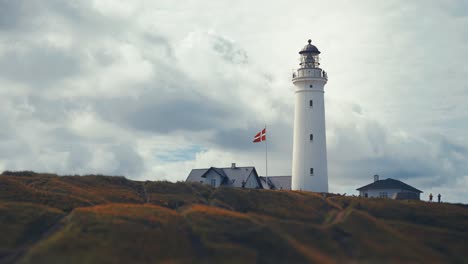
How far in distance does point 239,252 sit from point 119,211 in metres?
14.0

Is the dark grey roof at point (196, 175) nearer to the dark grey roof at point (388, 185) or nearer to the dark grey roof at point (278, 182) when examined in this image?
the dark grey roof at point (278, 182)

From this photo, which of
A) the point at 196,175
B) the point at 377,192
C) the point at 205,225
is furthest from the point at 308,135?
the point at 205,225

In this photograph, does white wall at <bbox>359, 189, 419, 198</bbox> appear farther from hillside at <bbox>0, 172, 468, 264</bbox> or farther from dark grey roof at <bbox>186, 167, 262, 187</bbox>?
hillside at <bbox>0, 172, 468, 264</bbox>

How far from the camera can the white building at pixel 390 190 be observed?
90812 millimetres

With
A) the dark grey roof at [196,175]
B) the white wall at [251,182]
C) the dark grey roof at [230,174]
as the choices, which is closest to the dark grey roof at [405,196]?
the white wall at [251,182]

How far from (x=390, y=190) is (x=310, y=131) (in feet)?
62.2

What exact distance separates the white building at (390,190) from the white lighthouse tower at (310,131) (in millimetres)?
13448

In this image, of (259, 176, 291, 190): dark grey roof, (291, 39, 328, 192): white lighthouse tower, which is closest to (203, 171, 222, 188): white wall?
(291, 39, 328, 192): white lighthouse tower

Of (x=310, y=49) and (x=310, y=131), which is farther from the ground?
(x=310, y=49)

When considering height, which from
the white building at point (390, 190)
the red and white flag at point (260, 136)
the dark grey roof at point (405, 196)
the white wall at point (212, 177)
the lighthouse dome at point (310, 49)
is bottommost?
the dark grey roof at point (405, 196)

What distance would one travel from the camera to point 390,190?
91500mm

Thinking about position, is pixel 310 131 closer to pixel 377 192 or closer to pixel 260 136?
pixel 260 136

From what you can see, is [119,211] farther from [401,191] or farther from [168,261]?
[401,191]

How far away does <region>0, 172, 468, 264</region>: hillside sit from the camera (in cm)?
4753
